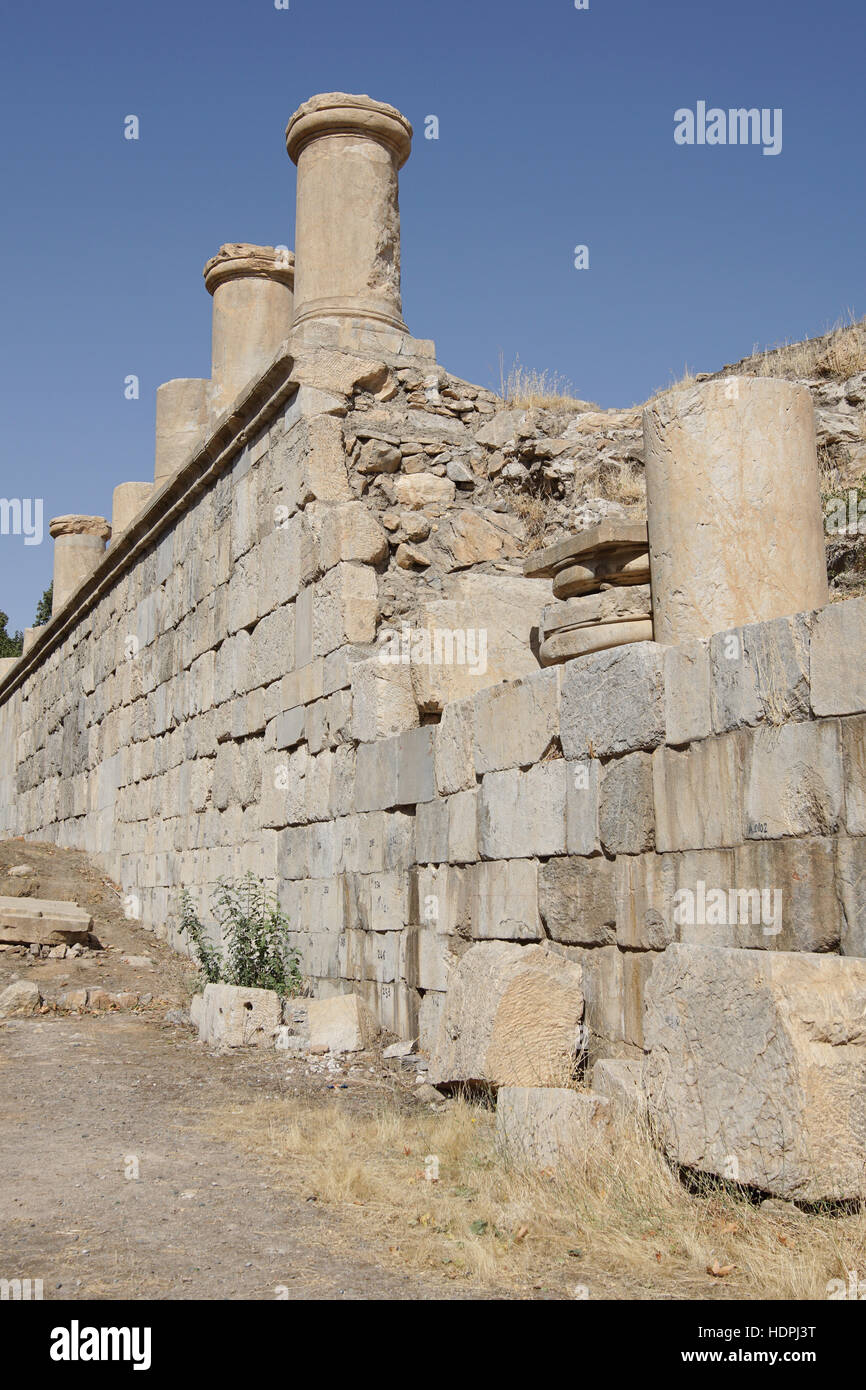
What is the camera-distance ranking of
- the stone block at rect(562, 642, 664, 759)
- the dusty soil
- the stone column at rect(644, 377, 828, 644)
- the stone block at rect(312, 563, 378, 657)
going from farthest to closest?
the stone block at rect(312, 563, 378, 657) → the stone column at rect(644, 377, 828, 644) → the stone block at rect(562, 642, 664, 759) → the dusty soil

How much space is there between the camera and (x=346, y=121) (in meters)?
9.86

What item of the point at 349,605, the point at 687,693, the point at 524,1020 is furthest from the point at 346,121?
the point at 524,1020

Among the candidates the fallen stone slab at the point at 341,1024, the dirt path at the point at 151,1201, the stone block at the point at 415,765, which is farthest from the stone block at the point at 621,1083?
the fallen stone slab at the point at 341,1024

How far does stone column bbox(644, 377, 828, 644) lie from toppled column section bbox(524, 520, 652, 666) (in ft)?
1.50

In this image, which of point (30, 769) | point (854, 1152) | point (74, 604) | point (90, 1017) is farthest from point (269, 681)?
point (30, 769)

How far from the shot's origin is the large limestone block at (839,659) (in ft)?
14.1

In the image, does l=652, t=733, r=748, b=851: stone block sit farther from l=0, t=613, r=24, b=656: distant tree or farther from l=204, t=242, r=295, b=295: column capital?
l=0, t=613, r=24, b=656: distant tree

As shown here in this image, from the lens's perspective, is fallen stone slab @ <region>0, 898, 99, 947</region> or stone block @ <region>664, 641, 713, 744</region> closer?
stone block @ <region>664, 641, 713, 744</region>

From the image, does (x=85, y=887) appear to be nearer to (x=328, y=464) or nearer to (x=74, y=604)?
(x=74, y=604)

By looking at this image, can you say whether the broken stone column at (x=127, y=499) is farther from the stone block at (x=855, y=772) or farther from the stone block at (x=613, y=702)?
the stone block at (x=855, y=772)

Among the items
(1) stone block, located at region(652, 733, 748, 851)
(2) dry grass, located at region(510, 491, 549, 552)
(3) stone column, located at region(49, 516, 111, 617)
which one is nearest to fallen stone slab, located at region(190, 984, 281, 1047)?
(2) dry grass, located at region(510, 491, 549, 552)

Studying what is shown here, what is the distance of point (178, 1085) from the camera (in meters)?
7.05

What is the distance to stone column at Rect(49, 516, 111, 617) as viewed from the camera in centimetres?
2116

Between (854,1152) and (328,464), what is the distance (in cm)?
648
